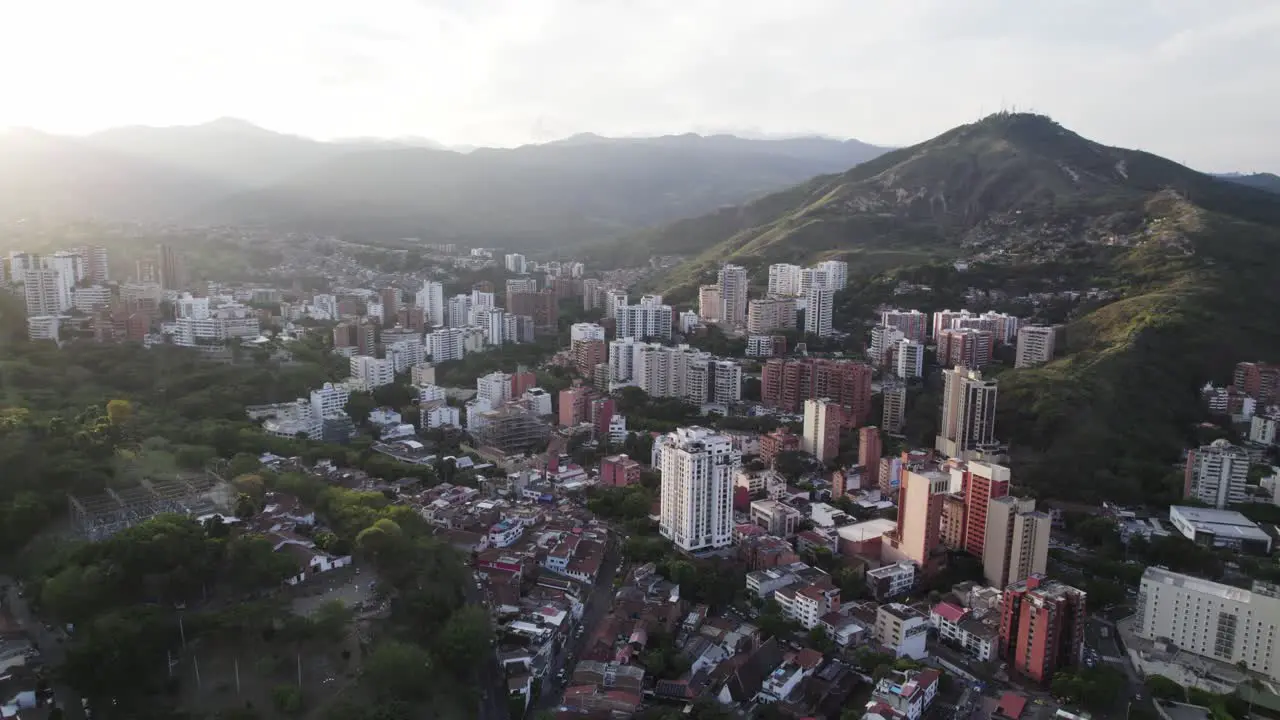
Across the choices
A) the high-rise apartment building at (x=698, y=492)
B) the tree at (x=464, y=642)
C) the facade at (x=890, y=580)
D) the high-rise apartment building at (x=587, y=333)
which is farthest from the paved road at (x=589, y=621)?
the high-rise apartment building at (x=587, y=333)

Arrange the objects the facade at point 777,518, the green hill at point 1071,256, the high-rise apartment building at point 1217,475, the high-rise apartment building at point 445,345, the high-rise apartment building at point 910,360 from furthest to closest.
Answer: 1. the high-rise apartment building at point 445,345
2. the high-rise apartment building at point 910,360
3. the green hill at point 1071,256
4. the high-rise apartment building at point 1217,475
5. the facade at point 777,518

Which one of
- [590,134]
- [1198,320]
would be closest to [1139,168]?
[1198,320]

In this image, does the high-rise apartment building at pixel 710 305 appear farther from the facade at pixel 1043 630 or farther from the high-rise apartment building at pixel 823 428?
the facade at pixel 1043 630

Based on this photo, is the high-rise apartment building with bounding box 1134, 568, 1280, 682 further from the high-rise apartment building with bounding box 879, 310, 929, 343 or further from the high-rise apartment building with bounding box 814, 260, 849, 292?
the high-rise apartment building with bounding box 814, 260, 849, 292

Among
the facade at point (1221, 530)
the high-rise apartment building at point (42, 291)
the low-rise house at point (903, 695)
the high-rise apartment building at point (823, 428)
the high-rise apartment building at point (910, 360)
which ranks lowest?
the low-rise house at point (903, 695)

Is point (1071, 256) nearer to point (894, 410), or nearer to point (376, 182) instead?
point (894, 410)

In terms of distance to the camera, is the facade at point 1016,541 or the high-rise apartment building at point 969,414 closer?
the facade at point 1016,541

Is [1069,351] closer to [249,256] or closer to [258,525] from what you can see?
[258,525]

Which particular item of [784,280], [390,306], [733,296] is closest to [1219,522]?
[733,296]
